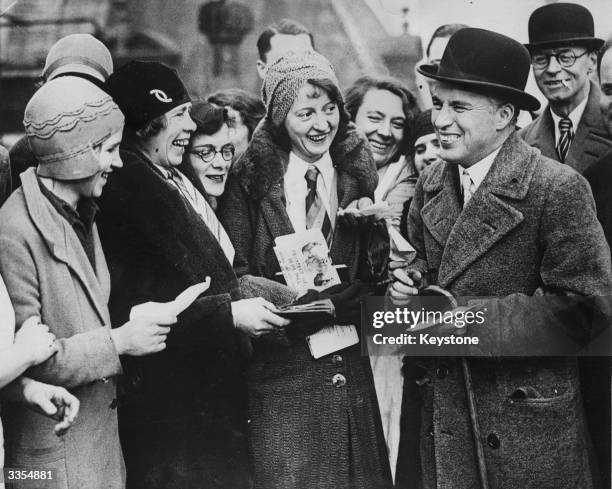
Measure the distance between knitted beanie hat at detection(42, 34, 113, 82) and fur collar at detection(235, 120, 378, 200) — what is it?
2.90 ft

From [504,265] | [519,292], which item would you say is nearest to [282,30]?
[504,265]

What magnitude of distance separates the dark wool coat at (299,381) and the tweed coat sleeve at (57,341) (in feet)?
2.58

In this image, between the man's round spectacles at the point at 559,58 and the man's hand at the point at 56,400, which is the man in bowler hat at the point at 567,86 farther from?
the man's hand at the point at 56,400

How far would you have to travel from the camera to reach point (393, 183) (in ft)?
13.1

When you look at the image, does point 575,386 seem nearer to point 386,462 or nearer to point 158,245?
point 386,462

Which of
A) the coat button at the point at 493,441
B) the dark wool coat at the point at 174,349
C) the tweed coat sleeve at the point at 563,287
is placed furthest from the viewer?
the dark wool coat at the point at 174,349

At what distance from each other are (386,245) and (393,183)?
1.10ft

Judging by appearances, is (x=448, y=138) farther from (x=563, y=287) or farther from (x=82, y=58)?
(x=82, y=58)

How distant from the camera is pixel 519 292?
3.77 meters

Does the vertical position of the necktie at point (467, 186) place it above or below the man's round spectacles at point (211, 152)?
below

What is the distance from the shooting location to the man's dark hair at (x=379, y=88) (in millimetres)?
3965

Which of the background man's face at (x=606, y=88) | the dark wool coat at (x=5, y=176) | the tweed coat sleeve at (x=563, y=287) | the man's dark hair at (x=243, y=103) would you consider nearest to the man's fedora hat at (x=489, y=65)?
the background man's face at (x=606, y=88)

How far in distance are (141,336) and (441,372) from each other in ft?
5.15

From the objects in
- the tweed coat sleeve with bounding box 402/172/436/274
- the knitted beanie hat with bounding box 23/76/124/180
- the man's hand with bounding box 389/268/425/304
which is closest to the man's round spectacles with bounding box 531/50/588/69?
the tweed coat sleeve with bounding box 402/172/436/274
